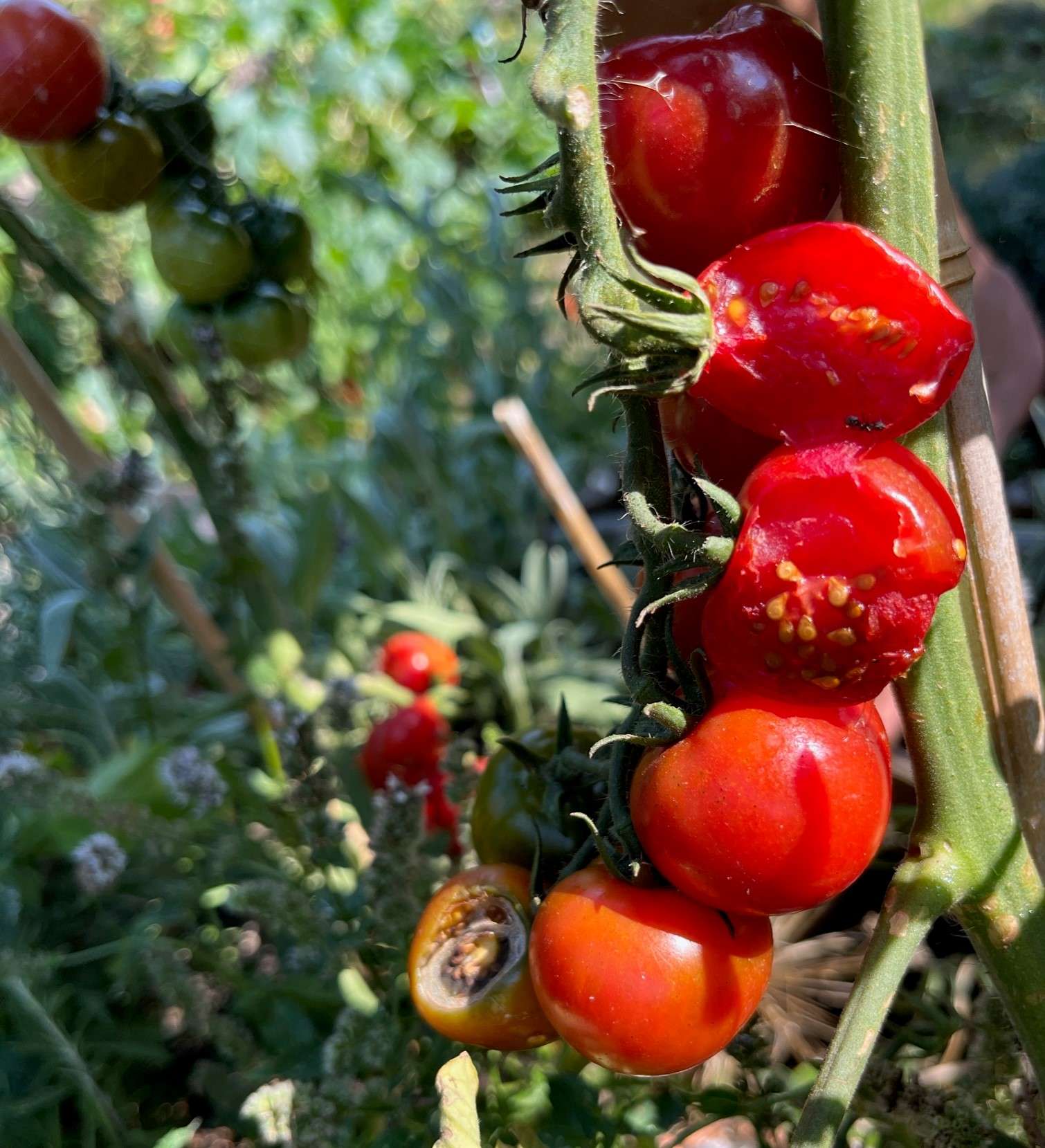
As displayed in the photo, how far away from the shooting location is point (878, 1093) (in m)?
0.53

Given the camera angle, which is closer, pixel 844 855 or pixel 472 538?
pixel 844 855

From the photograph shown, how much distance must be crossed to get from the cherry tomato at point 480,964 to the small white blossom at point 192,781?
0.33 m

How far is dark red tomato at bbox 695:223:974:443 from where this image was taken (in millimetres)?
329

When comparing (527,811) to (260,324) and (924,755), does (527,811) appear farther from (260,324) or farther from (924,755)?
(260,324)

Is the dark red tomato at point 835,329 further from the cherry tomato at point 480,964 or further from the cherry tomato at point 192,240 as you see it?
the cherry tomato at point 192,240

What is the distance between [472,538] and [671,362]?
3.88 ft

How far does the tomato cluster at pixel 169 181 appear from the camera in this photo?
56cm

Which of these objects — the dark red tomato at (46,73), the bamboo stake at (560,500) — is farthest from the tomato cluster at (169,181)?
the bamboo stake at (560,500)

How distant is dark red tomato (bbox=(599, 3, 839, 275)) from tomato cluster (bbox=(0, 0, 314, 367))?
0.37m

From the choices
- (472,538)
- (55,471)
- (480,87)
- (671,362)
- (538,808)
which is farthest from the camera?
(480,87)

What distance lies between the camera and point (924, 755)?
0.40 meters

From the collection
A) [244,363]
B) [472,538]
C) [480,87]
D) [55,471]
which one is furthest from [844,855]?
[480,87]

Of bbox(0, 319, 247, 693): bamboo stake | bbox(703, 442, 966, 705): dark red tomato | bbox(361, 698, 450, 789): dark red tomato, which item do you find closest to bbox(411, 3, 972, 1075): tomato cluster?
bbox(703, 442, 966, 705): dark red tomato

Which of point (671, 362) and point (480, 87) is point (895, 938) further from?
point (480, 87)
